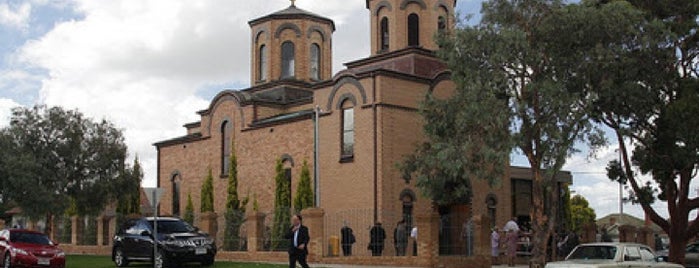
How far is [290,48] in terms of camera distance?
41688mm

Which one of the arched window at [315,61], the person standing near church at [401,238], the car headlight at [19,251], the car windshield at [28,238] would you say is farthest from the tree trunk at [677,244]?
the arched window at [315,61]

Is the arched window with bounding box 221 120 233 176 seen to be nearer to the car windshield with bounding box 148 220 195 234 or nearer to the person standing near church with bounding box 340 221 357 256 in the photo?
the person standing near church with bounding box 340 221 357 256

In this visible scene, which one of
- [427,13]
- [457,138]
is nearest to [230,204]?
[427,13]

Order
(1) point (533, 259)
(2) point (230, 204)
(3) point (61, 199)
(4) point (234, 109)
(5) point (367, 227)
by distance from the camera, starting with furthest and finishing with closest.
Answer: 1. (4) point (234, 109)
2. (2) point (230, 204)
3. (3) point (61, 199)
4. (5) point (367, 227)
5. (1) point (533, 259)

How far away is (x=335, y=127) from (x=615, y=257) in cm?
1740

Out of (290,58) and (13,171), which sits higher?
(290,58)

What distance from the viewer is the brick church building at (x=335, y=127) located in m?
32.5

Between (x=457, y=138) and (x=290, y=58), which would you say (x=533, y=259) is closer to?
(x=457, y=138)

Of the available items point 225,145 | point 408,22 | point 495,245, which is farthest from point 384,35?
point 495,245

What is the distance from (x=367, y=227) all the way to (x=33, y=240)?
39.5 ft

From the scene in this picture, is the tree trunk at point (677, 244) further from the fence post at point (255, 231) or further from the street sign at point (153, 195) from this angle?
the street sign at point (153, 195)

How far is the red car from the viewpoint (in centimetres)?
2369

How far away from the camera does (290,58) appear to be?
41656 mm

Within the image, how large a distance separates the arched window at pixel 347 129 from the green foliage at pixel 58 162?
953 centimetres
